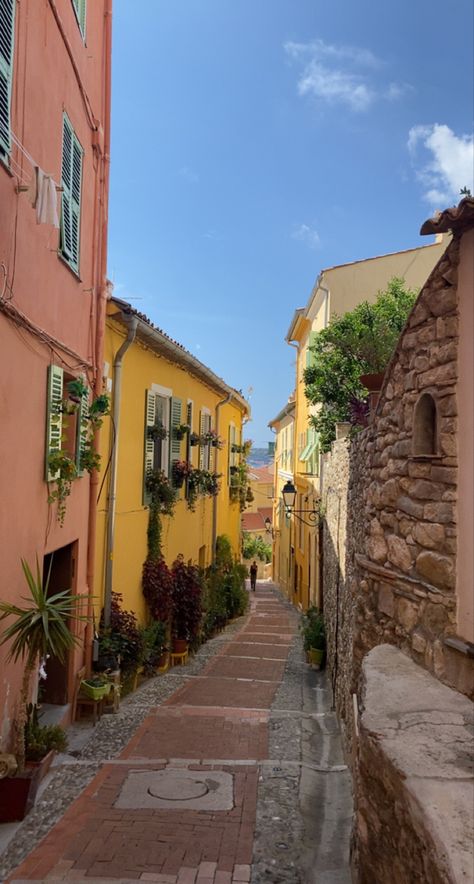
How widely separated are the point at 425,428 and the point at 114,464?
5.69m

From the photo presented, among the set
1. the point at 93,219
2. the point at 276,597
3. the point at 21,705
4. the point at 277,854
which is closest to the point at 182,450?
the point at 93,219

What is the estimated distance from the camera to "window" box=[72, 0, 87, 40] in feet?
25.7

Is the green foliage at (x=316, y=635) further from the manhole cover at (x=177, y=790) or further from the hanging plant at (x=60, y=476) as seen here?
the hanging plant at (x=60, y=476)

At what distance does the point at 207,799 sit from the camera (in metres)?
5.71

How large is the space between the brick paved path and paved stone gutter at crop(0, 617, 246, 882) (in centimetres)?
11

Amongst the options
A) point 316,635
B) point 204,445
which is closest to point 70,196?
point 316,635

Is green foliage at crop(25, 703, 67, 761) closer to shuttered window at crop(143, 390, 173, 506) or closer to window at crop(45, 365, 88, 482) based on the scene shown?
window at crop(45, 365, 88, 482)

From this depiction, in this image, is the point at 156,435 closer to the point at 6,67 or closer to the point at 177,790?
the point at 177,790

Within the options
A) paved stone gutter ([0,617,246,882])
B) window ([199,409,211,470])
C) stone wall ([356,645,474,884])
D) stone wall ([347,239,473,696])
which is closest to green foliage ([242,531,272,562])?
window ([199,409,211,470])

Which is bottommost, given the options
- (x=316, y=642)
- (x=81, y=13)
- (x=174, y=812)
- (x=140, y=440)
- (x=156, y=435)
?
(x=174, y=812)

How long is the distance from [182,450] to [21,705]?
869 centimetres

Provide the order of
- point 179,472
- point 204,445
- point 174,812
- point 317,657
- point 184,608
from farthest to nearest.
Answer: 1. point 204,445
2. point 179,472
3. point 184,608
4. point 317,657
5. point 174,812

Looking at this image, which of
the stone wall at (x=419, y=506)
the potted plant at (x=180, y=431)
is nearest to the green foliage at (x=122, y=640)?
the potted plant at (x=180, y=431)

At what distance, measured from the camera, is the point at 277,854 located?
4812 millimetres
